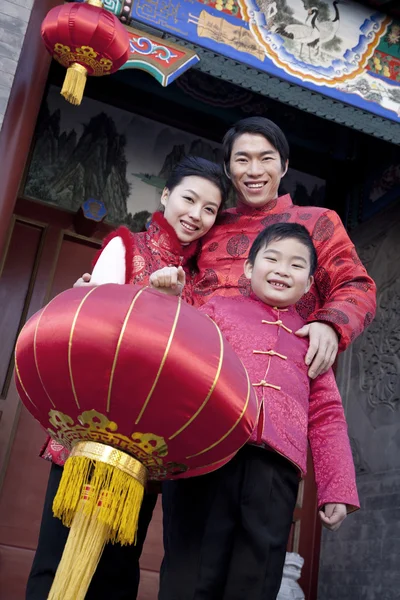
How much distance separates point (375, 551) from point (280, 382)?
2793 mm

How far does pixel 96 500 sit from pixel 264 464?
405 mm

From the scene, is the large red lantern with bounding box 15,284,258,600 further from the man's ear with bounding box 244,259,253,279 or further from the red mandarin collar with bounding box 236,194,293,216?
the red mandarin collar with bounding box 236,194,293,216

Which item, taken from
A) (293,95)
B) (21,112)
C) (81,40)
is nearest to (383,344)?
(293,95)

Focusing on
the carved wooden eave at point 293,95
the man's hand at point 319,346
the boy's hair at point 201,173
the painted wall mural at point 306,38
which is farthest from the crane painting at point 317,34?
the man's hand at point 319,346

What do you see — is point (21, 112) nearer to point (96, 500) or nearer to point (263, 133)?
point (263, 133)

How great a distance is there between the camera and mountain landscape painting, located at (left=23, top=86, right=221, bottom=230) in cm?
448

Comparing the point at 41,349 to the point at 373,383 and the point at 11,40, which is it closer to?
the point at 11,40

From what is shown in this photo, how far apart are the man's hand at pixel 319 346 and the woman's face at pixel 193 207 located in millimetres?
426

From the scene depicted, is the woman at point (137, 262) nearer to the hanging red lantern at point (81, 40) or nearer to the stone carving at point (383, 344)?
the hanging red lantern at point (81, 40)

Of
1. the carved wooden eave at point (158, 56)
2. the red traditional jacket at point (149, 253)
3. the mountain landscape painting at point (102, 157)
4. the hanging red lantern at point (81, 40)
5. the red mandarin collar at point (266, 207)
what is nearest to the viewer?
the red traditional jacket at point (149, 253)

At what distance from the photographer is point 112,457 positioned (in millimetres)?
1326

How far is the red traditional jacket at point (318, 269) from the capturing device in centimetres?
184

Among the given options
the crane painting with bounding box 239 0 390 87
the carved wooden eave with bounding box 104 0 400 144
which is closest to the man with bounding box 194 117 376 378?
the carved wooden eave with bounding box 104 0 400 144

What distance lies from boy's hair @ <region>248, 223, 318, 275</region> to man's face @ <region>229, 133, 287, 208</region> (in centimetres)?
26
